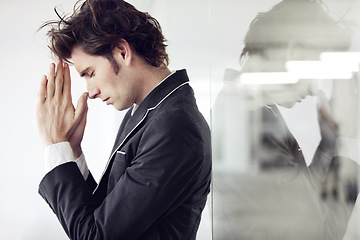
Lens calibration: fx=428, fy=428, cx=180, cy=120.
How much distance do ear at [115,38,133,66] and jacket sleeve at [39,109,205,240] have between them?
19cm

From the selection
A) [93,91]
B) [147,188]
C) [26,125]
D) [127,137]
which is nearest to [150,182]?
[147,188]

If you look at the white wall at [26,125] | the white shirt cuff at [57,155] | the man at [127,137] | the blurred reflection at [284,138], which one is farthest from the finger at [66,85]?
the white wall at [26,125]

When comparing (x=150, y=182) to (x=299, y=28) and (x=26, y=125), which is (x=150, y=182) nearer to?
(x=299, y=28)

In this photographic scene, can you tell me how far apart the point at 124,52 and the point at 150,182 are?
327mm

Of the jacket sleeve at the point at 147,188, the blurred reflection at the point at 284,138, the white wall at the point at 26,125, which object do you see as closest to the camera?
the jacket sleeve at the point at 147,188

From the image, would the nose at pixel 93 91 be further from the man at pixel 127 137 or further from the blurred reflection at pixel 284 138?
the blurred reflection at pixel 284 138

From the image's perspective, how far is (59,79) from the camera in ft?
3.43

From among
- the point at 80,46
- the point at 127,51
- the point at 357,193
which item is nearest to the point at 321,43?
the point at 357,193

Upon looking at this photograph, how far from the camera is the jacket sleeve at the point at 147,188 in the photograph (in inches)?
32.8

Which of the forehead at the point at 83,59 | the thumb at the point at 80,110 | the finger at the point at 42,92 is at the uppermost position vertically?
the forehead at the point at 83,59

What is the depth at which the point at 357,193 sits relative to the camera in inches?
36.8

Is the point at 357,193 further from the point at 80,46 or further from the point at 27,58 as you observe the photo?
the point at 27,58

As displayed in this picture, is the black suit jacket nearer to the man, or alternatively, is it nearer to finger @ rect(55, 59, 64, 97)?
the man

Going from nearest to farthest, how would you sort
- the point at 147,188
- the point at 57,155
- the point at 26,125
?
the point at 147,188, the point at 57,155, the point at 26,125
